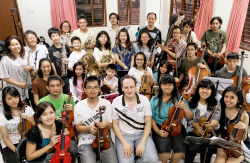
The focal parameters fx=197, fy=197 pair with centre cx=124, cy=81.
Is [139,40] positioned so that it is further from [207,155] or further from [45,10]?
[45,10]

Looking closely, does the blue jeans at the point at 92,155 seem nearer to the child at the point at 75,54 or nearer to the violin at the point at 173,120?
the violin at the point at 173,120

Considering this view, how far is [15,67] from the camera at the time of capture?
2488 mm

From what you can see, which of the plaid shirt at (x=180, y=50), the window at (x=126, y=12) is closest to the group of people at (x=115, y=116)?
the plaid shirt at (x=180, y=50)

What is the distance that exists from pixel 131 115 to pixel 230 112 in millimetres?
1015

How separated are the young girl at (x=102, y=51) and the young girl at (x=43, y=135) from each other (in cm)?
144

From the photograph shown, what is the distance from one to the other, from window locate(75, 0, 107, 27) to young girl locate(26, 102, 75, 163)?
549 cm

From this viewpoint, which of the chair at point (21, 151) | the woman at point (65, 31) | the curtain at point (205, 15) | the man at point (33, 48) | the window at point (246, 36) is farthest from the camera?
the curtain at point (205, 15)

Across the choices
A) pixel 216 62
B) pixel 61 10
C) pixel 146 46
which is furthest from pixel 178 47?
pixel 61 10

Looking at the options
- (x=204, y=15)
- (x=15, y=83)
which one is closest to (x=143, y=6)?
(x=204, y=15)

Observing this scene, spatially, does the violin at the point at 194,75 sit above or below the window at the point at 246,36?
below

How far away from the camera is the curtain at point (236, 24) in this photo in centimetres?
375

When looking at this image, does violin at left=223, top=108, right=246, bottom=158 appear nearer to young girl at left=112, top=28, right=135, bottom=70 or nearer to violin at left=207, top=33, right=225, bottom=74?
violin at left=207, top=33, right=225, bottom=74

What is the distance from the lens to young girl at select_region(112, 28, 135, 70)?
321cm

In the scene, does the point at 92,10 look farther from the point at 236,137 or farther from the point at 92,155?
the point at 236,137
